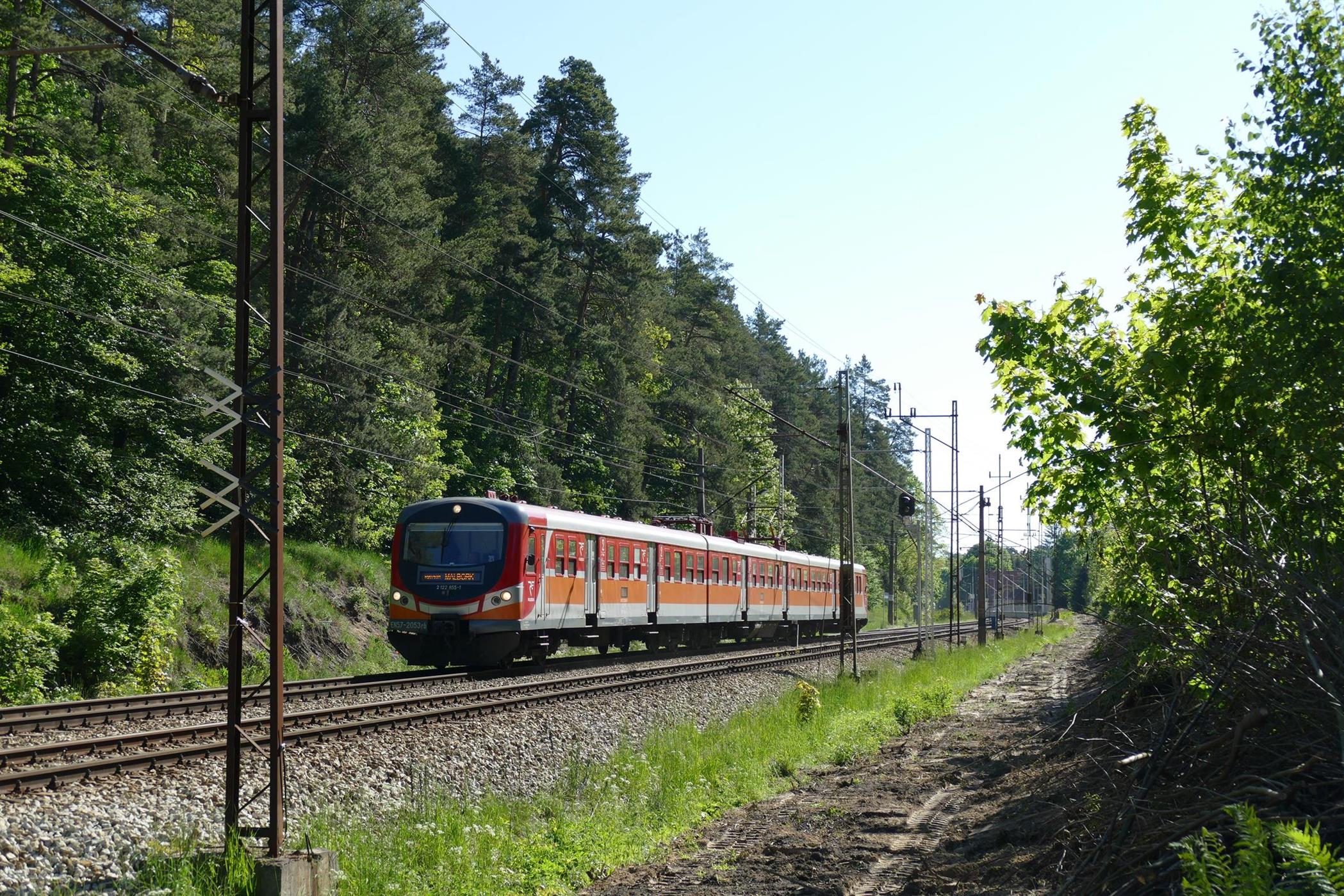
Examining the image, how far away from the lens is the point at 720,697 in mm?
20844

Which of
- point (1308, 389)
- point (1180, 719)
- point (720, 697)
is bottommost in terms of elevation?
point (720, 697)

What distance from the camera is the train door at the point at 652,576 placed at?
91.0 ft

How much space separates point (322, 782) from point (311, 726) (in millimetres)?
2553

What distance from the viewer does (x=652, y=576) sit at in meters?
28.0

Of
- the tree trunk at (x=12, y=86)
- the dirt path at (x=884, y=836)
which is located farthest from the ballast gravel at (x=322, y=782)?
the tree trunk at (x=12, y=86)

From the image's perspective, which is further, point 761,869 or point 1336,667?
point 761,869

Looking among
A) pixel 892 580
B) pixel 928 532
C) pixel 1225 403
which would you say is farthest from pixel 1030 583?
pixel 1225 403

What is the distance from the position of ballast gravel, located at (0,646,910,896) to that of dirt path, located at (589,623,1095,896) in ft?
8.79

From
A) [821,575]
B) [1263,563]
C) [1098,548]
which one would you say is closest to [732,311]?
[821,575]

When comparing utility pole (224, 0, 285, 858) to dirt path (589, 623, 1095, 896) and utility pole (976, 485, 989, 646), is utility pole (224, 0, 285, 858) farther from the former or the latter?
utility pole (976, 485, 989, 646)

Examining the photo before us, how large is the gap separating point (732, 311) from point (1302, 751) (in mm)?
70341

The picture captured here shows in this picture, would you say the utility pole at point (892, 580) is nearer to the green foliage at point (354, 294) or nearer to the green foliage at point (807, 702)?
the green foliage at point (354, 294)

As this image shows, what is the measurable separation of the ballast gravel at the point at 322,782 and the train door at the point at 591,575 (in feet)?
17.6

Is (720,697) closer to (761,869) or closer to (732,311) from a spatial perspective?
(761,869)
